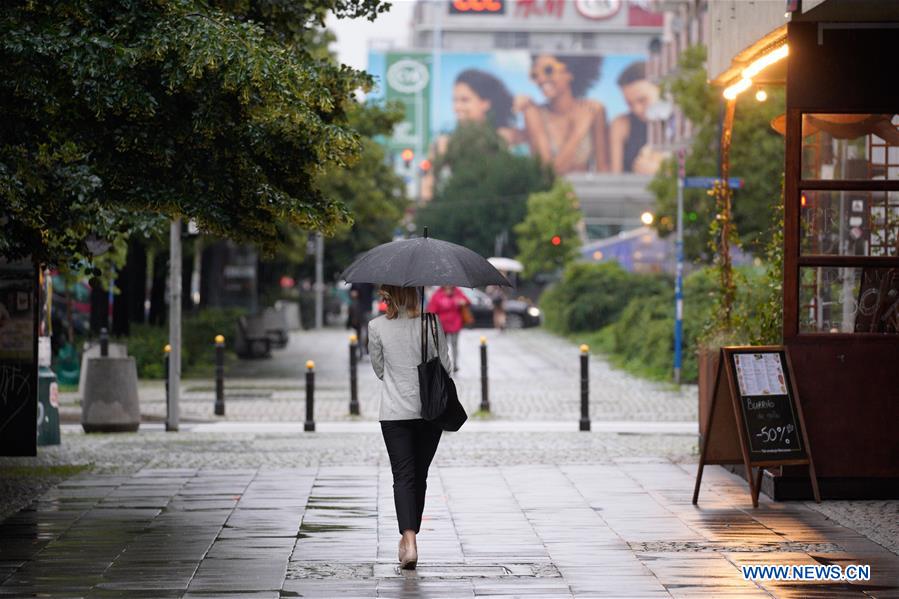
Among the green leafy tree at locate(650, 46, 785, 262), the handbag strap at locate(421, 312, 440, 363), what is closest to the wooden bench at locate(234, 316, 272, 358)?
the green leafy tree at locate(650, 46, 785, 262)

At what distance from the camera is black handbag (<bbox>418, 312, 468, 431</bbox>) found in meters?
9.21

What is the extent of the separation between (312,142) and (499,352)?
2963 centimetres

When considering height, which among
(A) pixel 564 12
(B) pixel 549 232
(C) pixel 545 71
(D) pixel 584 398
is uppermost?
(A) pixel 564 12

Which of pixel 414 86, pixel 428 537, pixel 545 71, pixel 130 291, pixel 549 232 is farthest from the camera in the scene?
pixel 545 71

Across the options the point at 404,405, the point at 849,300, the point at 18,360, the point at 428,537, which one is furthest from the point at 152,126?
the point at 849,300

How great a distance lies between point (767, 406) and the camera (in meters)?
12.0

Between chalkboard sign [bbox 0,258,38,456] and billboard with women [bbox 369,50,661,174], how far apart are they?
486 feet

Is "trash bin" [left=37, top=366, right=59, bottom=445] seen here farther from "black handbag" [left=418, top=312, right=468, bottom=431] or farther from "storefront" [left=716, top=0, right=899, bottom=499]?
"black handbag" [left=418, top=312, right=468, bottom=431]

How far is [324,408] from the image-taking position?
23484 mm

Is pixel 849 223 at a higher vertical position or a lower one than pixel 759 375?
higher

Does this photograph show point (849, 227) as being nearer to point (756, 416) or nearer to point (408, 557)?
point (756, 416)

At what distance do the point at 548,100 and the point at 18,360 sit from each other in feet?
506

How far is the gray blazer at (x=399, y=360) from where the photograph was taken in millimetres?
9297

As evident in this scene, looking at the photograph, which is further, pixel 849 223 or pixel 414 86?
pixel 414 86
